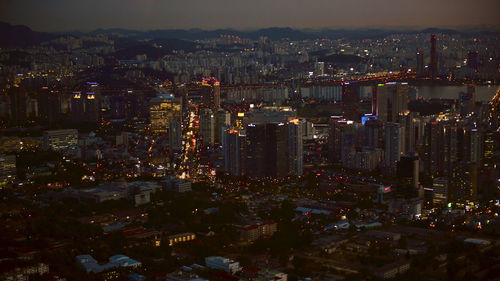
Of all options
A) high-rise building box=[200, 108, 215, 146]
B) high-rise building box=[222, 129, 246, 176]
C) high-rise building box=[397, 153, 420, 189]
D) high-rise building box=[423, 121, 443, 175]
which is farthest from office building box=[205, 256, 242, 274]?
high-rise building box=[200, 108, 215, 146]

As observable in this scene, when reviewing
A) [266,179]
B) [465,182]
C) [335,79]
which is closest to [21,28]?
[266,179]

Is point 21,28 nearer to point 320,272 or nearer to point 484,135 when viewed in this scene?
point 320,272

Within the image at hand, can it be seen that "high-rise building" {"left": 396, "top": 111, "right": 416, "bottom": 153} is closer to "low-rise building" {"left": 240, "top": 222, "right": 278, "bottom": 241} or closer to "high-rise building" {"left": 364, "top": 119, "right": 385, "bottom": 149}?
"high-rise building" {"left": 364, "top": 119, "right": 385, "bottom": 149}

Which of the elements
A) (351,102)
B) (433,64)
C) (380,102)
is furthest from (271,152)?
(433,64)

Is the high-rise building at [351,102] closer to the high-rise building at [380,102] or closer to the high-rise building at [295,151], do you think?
the high-rise building at [380,102]

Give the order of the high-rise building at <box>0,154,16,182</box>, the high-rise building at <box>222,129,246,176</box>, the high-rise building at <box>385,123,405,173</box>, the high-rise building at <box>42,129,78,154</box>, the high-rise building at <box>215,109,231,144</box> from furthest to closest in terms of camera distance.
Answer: the high-rise building at <box>215,109,231,144</box>
the high-rise building at <box>42,129,78,154</box>
the high-rise building at <box>385,123,405,173</box>
the high-rise building at <box>222,129,246,176</box>
the high-rise building at <box>0,154,16,182</box>

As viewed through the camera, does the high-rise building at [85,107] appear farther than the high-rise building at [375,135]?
Yes

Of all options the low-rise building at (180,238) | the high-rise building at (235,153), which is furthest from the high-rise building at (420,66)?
the low-rise building at (180,238)
